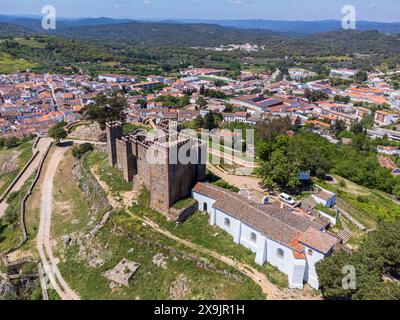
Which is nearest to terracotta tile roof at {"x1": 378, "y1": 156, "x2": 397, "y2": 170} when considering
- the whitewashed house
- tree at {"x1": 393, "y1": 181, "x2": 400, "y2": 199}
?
tree at {"x1": 393, "y1": 181, "x2": 400, "y2": 199}

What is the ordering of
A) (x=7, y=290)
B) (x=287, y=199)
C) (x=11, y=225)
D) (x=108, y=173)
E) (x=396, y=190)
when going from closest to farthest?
(x=7, y=290), (x=287, y=199), (x=11, y=225), (x=108, y=173), (x=396, y=190)

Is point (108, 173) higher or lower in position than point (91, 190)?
higher

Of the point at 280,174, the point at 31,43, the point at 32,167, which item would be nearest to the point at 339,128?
the point at 280,174

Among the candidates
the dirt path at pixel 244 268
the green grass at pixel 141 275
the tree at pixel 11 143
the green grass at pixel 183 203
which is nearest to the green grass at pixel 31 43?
the tree at pixel 11 143

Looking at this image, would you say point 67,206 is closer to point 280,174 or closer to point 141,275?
point 141,275

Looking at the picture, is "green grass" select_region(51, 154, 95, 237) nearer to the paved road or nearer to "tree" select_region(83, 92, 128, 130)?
the paved road
